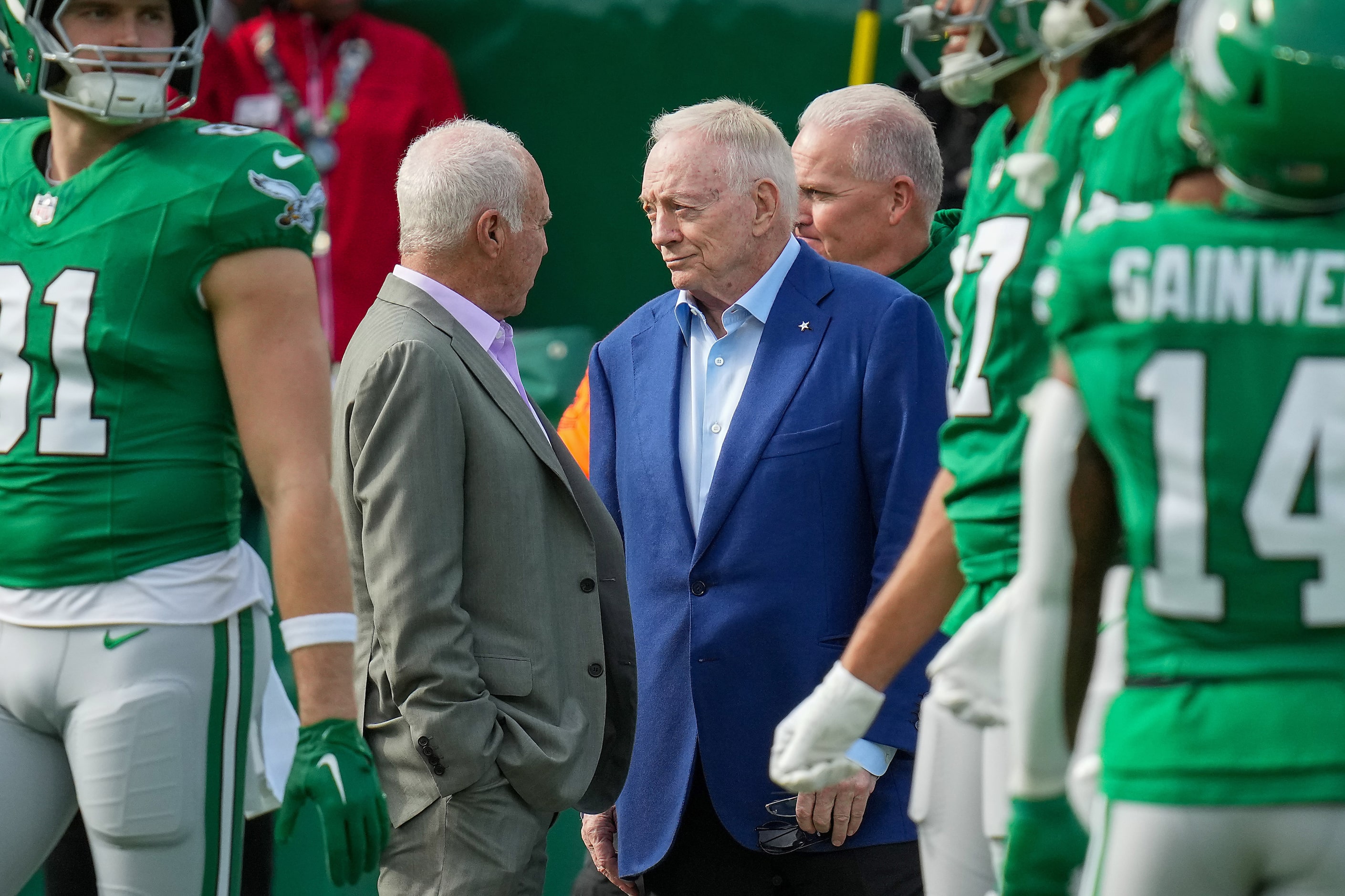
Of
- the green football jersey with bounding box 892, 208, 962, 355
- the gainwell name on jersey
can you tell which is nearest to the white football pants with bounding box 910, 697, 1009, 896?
the gainwell name on jersey

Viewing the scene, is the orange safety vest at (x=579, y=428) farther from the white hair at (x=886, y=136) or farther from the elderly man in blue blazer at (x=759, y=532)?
the white hair at (x=886, y=136)

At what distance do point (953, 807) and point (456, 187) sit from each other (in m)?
1.38

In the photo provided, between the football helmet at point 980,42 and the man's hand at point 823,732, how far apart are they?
792 mm

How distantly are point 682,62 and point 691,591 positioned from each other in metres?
3.13

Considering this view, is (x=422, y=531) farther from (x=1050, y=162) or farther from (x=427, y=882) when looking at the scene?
(x=1050, y=162)

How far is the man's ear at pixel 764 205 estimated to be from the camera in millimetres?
3062

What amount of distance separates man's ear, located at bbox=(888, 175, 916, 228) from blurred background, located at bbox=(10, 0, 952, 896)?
6.36 feet

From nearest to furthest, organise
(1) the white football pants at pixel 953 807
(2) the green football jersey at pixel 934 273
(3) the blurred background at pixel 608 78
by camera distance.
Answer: (1) the white football pants at pixel 953 807 < (2) the green football jersey at pixel 934 273 < (3) the blurred background at pixel 608 78

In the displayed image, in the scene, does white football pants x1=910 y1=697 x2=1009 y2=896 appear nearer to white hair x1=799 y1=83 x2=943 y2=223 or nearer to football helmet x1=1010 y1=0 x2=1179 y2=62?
football helmet x1=1010 y1=0 x2=1179 y2=62

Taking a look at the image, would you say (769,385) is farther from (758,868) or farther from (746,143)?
(758,868)

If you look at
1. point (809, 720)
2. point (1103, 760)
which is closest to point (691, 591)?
point (809, 720)

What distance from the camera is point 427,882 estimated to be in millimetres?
2623

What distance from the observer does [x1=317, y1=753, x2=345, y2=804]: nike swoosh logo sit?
86.7 inches

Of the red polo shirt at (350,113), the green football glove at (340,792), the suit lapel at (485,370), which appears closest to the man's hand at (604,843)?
the suit lapel at (485,370)
